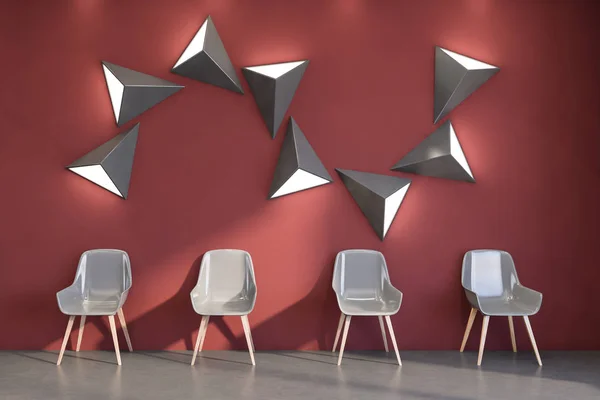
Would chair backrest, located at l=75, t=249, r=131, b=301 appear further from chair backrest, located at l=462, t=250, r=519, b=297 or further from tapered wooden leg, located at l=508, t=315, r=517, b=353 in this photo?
tapered wooden leg, located at l=508, t=315, r=517, b=353

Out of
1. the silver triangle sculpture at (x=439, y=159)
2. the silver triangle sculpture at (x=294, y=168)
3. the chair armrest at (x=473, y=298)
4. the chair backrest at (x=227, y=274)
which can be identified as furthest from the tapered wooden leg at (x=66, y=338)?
the chair armrest at (x=473, y=298)

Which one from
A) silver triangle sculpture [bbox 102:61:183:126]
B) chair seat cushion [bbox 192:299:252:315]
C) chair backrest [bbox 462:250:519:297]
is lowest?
chair seat cushion [bbox 192:299:252:315]

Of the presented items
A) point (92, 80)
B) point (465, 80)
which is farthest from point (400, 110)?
point (92, 80)

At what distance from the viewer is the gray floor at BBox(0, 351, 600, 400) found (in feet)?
11.7

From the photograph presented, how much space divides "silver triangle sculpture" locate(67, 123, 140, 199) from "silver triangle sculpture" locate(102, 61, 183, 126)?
14 centimetres

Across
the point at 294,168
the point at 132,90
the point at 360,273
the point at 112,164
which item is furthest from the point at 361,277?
the point at 132,90

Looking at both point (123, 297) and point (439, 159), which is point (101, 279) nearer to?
point (123, 297)

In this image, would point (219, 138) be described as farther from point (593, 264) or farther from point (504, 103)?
point (593, 264)

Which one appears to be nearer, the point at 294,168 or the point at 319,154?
the point at 294,168

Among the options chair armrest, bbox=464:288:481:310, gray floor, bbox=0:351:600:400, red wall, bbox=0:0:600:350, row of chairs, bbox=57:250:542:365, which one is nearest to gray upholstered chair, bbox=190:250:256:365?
row of chairs, bbox=57:250:542:365

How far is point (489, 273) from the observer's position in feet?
15.6

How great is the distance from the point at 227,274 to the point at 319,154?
1252 mm

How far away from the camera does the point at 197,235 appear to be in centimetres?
474

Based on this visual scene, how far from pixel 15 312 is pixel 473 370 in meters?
3.62
